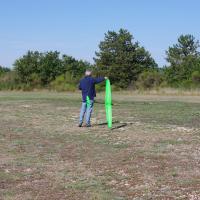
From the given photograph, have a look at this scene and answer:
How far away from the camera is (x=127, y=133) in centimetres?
1472

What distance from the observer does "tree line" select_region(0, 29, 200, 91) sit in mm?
65000

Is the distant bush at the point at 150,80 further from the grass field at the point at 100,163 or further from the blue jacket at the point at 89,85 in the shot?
the grass field at the point at 100,163

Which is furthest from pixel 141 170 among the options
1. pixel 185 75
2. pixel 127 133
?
pixel 185 75

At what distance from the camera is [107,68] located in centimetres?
6981

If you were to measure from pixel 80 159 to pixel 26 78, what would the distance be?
191 feet

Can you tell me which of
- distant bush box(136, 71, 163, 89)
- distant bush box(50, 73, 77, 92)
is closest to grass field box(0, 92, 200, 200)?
distant bush box(136, 71, 163, 89)

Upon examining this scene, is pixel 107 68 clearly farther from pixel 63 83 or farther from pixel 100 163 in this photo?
pixel 100 163

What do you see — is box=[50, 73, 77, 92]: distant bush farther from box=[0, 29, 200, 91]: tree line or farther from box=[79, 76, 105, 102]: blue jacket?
box=[79, 76, 105, 102]: blue jacket

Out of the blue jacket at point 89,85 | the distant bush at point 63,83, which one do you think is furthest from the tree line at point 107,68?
the blue jacket at point 89,85

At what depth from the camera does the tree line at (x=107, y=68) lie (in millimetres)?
65000

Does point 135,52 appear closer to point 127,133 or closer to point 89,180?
point 127,133

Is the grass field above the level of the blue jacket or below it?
below

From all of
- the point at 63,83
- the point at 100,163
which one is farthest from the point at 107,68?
the point at 100,163

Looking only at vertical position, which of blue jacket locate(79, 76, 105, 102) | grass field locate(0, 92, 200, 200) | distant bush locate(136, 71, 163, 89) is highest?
distant bush locate(136, 71, 163, 89)
